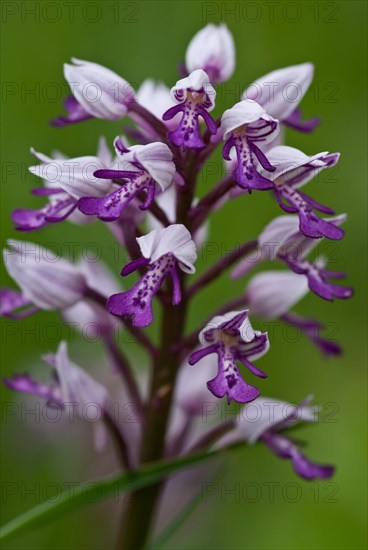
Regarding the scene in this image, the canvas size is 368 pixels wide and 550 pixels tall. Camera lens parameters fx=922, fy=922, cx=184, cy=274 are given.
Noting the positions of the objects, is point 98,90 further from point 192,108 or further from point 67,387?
point 67,387

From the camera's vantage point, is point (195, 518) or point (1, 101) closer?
point (195, 518)

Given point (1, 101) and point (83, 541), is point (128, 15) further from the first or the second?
point (83, 541)

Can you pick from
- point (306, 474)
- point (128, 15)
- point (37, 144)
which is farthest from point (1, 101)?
point (306, 474)

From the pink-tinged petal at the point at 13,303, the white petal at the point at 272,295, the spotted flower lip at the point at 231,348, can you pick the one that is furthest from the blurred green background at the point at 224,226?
the spotted flower lip at the point at 231,348

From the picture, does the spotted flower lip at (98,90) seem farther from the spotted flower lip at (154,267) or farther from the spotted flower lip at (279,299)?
the spotted flower lip at (279,299)

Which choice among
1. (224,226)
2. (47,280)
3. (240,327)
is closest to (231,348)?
(240,327)

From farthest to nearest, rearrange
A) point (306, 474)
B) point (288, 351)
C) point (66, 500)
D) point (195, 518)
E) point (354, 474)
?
point (288, 351) < point (195, 518) < point (354, 474) < point (306, 474) < point (66, 500)

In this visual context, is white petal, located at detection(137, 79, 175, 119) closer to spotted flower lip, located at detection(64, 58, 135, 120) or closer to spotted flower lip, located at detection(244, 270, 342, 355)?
spotted flower lip, located at detection(64, 58, 135, 120)
